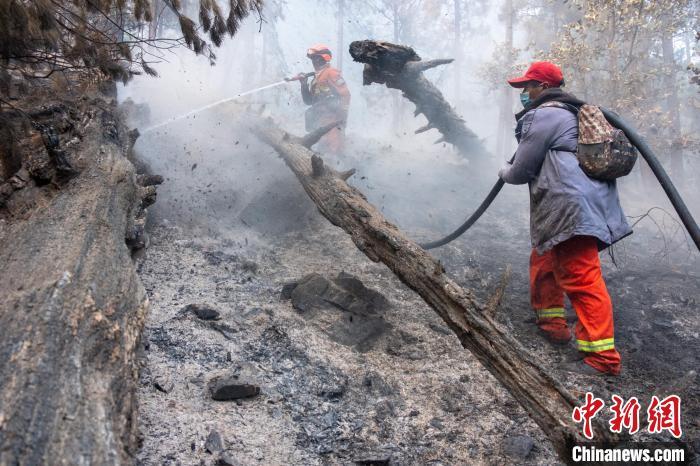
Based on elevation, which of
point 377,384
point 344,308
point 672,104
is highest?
point 672,104

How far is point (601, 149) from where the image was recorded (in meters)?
3.15

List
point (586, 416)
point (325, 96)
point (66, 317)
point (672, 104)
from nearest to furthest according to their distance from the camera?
point (66, 317) < point (586, 416) < point (325, 96) < point (672, 104)

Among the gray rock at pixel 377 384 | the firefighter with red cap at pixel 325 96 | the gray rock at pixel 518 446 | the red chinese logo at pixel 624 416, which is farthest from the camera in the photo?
the firefighter with red cap at pixel 325 96

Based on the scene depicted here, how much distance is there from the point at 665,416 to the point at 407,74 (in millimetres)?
5132

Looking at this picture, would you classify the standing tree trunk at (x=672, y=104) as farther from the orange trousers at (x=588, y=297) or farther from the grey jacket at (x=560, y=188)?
the orange trousers at (x=588, y=297)

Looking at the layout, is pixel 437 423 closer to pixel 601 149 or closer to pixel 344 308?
pixel 344 308

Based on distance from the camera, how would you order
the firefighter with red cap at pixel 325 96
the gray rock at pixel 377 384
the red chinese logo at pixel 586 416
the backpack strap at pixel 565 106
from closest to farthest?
the red chinese logo at pixel 586 416 → the gray rock at pixel 377 384 → the backpack strap at pixel 565 106 → the firefighter with red cap at pixel 325 96

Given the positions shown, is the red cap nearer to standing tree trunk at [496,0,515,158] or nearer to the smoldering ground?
the smoldering ground

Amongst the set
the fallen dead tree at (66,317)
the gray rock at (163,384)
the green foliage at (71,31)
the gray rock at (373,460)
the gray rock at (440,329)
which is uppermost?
the green foliage at (71,31)

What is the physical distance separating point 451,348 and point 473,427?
963mm

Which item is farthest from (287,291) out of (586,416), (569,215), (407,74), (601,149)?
(407,74)

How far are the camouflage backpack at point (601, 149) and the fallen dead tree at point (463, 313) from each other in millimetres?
1427

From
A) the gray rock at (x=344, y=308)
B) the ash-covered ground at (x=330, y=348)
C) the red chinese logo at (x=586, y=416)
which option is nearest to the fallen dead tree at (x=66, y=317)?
the ash-covered ground at (x=330, y=348)

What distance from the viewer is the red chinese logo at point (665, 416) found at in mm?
2402
